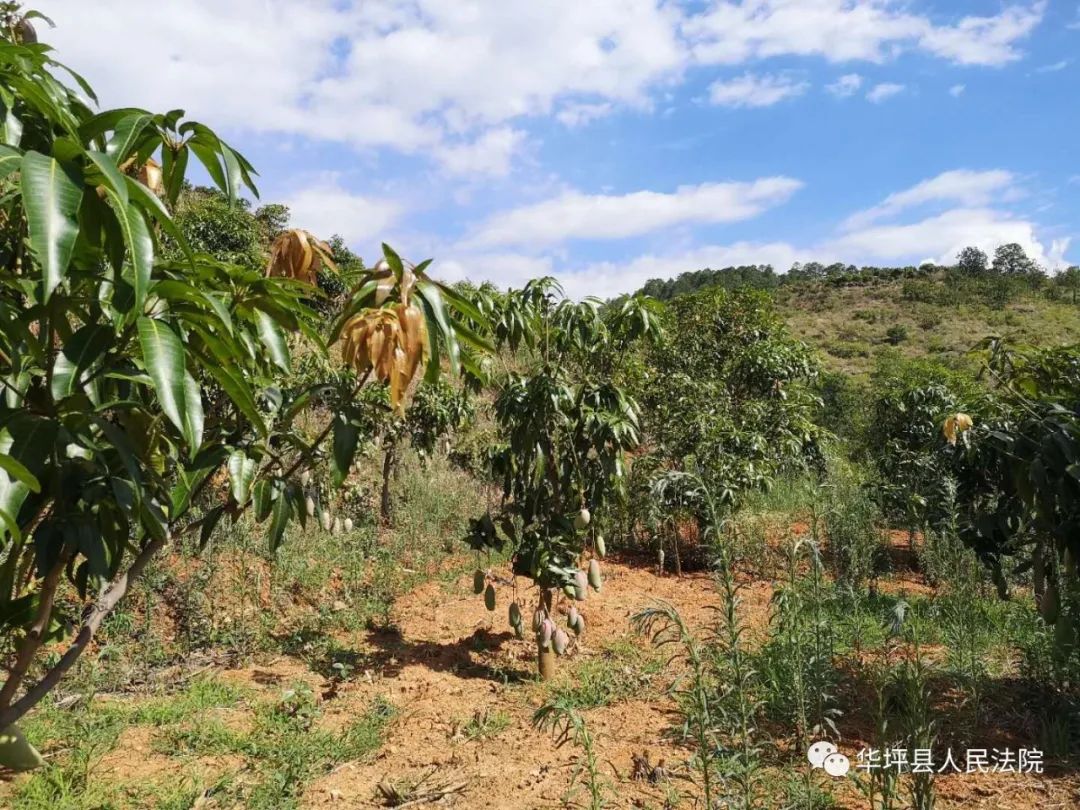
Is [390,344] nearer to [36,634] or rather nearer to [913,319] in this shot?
[36,634]

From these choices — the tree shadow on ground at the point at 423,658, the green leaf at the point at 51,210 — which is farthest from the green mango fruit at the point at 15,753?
the tree shadow on ground at the point at 423,658

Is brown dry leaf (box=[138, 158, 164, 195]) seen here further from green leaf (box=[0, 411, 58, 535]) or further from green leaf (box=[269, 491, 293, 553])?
green leaf (box=[269, 491, 293, 553])

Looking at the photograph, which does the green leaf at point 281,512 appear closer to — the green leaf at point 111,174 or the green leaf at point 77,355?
the green leaf at point 77,355

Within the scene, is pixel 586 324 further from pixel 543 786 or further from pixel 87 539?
pixel 87 539

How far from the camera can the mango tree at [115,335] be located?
0.69 meters

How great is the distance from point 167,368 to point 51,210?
17cm

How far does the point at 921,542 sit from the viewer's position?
6363mm

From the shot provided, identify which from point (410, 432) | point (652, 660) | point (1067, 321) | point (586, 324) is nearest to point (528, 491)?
point (586, 324)

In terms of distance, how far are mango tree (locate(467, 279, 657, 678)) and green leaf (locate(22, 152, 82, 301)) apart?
235 centimetres

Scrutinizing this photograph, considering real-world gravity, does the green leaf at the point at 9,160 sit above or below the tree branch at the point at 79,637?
above

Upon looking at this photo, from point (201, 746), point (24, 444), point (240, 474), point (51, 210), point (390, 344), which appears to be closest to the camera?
point (51, 210)

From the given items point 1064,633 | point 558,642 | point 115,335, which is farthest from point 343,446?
point 1064,633

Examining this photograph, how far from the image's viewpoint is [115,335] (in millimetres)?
877

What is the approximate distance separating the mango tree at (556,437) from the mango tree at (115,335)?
6.26ft
